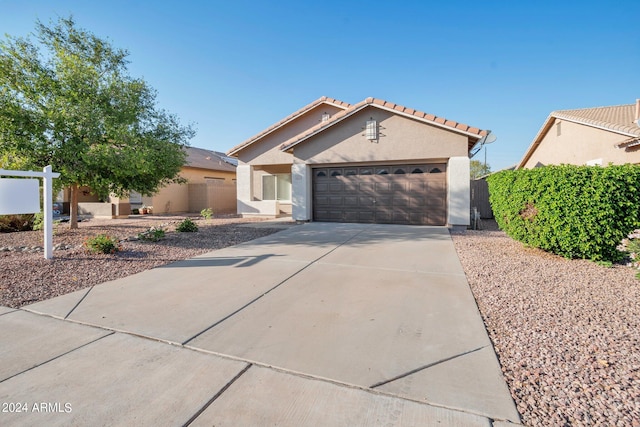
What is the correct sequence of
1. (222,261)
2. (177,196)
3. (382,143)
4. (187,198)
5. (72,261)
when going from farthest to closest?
(187,198) < (177,196) < (382,143) < (222,261) < (72,261)

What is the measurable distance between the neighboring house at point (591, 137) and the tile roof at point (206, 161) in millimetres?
21145

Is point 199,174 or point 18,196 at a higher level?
point 199,174

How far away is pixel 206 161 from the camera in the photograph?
79.2 ft

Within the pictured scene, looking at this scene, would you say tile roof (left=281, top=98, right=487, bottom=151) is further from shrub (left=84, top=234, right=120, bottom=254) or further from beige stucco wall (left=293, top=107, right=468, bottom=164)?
shrub (left=84, top=234, right=120, bottom=254)

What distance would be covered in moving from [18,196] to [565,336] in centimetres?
935

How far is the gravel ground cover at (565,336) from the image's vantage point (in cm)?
221

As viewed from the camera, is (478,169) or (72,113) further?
(478,169)

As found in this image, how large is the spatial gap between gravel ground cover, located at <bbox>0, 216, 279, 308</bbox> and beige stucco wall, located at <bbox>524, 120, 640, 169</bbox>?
531 inches

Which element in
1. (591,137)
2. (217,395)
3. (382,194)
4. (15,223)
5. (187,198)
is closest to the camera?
(217,395)

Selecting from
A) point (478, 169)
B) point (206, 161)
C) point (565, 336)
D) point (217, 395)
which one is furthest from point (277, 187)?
point (478, 169)

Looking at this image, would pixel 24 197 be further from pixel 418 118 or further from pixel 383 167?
pixel 418 118

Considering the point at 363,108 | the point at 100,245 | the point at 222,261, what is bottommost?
the point at 222,261

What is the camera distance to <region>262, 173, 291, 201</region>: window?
57.9 ft

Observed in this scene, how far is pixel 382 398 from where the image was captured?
233 cm
